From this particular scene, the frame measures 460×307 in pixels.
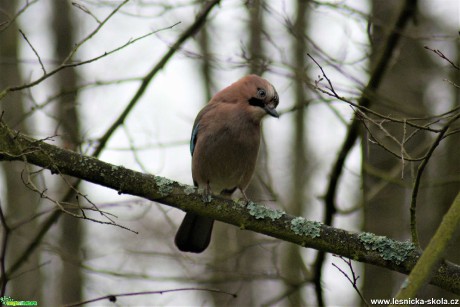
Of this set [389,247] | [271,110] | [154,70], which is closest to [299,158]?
[154,70]

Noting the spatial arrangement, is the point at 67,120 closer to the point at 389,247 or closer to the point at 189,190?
the point at 189,190

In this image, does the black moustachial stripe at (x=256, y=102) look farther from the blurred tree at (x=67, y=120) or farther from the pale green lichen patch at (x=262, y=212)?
the blurred tree at (x=67, y=120)

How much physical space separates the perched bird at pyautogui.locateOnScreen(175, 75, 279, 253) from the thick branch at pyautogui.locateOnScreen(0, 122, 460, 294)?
42.6 inches

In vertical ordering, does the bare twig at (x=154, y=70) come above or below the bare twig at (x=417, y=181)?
above

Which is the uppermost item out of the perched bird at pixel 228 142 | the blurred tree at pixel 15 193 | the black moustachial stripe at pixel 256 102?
the blurred tree at pixel 15 193

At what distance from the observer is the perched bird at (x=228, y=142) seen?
589cm

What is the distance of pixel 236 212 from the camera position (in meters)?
4.87

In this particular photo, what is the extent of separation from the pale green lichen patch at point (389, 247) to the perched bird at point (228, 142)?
1633 millimetres

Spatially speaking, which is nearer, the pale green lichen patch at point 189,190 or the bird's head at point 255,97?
the pale green lichen patch at point 189,190

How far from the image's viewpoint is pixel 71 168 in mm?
4504

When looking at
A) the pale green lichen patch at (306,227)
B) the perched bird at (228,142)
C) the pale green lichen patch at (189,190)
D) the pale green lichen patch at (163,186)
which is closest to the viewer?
the pale green lichen patch at (306,227)

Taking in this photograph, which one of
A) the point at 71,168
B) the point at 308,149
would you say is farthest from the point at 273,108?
the point at 308,149

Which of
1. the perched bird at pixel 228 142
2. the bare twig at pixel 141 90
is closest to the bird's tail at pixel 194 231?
the perched bird at pixel 228 142

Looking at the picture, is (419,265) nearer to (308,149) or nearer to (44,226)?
(44,226)
